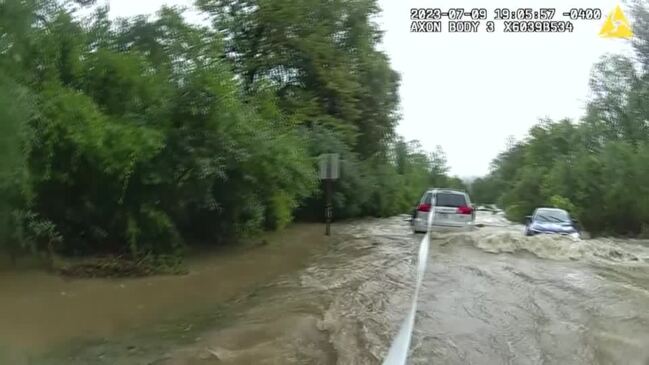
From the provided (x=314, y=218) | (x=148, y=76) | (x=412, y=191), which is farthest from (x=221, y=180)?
(x=412, y=191)

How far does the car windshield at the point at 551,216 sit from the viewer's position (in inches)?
806

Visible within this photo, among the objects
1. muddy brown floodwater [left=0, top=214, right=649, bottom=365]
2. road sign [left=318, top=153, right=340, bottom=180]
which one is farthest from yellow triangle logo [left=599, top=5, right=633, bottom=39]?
road sign [left=318, top=153, right=340, bottom=180]

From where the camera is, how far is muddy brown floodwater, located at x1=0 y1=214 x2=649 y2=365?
6.93 m

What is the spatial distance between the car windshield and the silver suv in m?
2.08

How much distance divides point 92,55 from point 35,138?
2.47m

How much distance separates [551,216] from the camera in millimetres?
20781

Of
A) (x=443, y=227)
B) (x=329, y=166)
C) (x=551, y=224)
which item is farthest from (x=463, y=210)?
(x=329, y=166)

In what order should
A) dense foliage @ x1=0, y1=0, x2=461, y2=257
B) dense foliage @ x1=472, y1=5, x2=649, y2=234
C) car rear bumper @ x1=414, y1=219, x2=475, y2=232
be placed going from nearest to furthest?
1. dense foliage @ x1=0, y1=0, x2=461, y2=257
2. car rear bumper @ x1=414, y1=219, x2=475, y2=232
3. dense foliage @ x1=472, y1=5, x2=649, y2=234

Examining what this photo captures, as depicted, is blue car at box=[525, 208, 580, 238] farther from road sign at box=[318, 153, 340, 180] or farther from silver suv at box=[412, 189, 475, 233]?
road sign at box=[318, 153, 340, 180]

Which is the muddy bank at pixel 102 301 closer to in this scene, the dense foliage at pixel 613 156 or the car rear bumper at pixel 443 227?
the car rear bumper at pixel 443 227

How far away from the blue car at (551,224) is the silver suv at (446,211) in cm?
196

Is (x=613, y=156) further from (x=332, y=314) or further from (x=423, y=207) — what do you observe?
(x=332, y=314)

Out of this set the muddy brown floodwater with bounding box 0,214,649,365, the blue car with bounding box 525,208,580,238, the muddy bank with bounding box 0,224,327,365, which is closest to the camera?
the muddy brown floodwater with bounding box 0,214,649,365

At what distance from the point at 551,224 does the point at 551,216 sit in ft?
2.95
